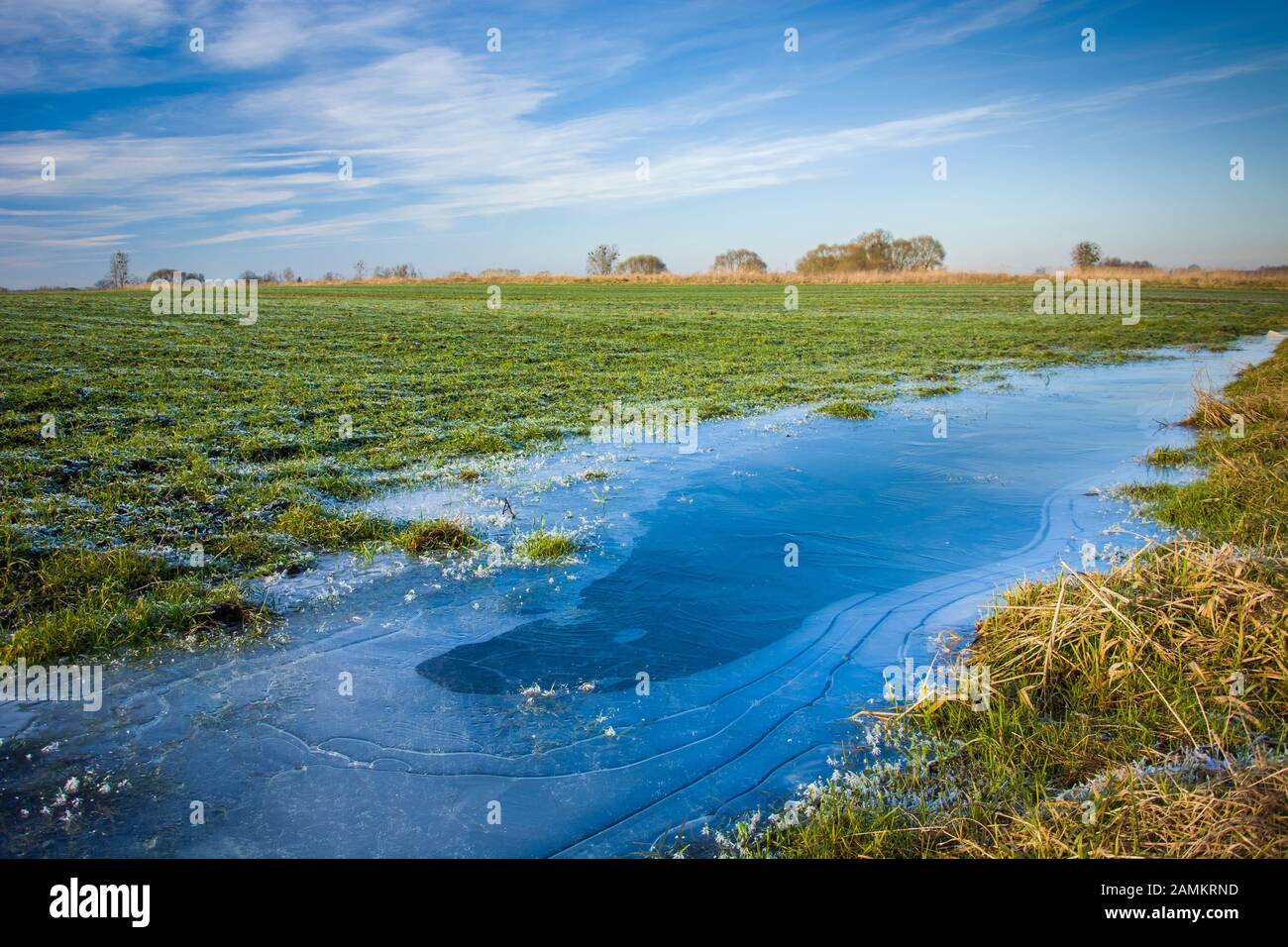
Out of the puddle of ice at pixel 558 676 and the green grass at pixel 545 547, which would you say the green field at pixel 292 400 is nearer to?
the puddle of ice at pixel 558 676

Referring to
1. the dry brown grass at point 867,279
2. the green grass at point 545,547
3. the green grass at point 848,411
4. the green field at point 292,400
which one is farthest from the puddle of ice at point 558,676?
the dry brown grass at point 867,279

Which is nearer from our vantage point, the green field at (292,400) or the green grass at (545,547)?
the green field at (292,400)

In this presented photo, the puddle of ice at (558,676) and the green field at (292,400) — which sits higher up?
the green field at (292,400)

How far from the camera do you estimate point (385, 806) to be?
4.20m

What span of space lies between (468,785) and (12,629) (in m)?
4.09

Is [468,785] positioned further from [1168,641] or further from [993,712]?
[1168,641]

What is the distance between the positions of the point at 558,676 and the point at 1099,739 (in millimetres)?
3428

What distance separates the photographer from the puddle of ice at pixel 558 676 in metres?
4.14

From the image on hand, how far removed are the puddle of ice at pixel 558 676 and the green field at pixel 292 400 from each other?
2.98 feet

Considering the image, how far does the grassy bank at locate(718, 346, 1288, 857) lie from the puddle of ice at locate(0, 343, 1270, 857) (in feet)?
1.86

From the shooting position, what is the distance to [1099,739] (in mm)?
4590

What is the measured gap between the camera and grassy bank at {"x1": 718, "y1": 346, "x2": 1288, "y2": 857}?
3.66 m

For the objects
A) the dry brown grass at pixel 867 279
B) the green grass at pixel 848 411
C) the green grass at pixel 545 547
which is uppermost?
the dry brown grass at pixel 867 279
